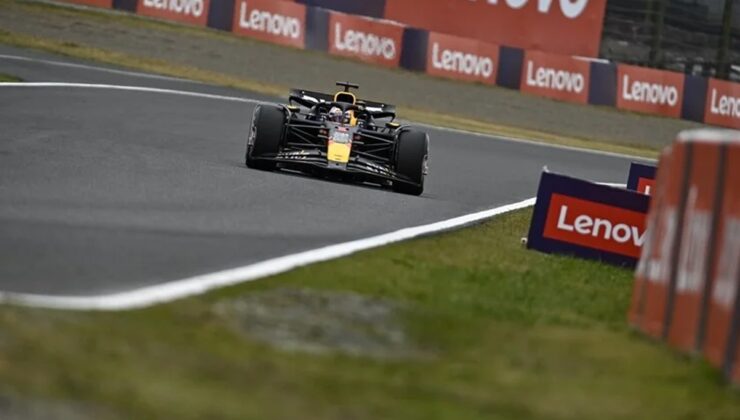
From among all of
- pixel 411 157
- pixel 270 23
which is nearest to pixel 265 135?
pixel 411 157

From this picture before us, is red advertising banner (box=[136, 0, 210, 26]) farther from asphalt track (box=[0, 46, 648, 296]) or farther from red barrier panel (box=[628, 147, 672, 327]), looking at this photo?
red barrier panel (box=[628, 147, 672, 327])

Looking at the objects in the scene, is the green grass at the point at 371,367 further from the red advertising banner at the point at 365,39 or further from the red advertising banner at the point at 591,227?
the red advertising banner at the point at 365,39

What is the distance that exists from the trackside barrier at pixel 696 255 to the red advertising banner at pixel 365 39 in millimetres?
26527

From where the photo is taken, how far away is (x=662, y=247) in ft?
29.1

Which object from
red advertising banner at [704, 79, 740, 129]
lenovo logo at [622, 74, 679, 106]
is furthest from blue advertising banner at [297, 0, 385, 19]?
red advertising banner at [704, 79, 740, 129]

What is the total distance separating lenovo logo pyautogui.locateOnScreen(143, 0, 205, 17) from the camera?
→ 35.1 metres

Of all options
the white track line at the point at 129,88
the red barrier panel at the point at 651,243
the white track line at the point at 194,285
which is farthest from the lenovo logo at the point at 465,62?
the red barrier panel at the point at 651,243

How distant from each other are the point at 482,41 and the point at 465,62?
932 millimetres

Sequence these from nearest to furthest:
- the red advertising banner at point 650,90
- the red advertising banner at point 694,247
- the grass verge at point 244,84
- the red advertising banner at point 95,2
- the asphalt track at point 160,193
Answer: the red advertising banner at point 694,247 → the asphalt track at point 160,193 → the grass verge at point 244,84 → the red advertising banner at point 95,2 → the red advertising banner at point 650,90

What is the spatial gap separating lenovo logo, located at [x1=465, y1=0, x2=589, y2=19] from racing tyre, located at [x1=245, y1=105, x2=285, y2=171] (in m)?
21.4

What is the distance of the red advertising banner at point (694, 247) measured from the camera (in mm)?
8109

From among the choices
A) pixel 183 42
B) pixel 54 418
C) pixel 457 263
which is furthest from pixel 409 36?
pixel 54 418

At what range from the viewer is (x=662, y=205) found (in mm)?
A: 9055

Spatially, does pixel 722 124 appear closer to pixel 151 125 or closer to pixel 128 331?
pixel 151 125
